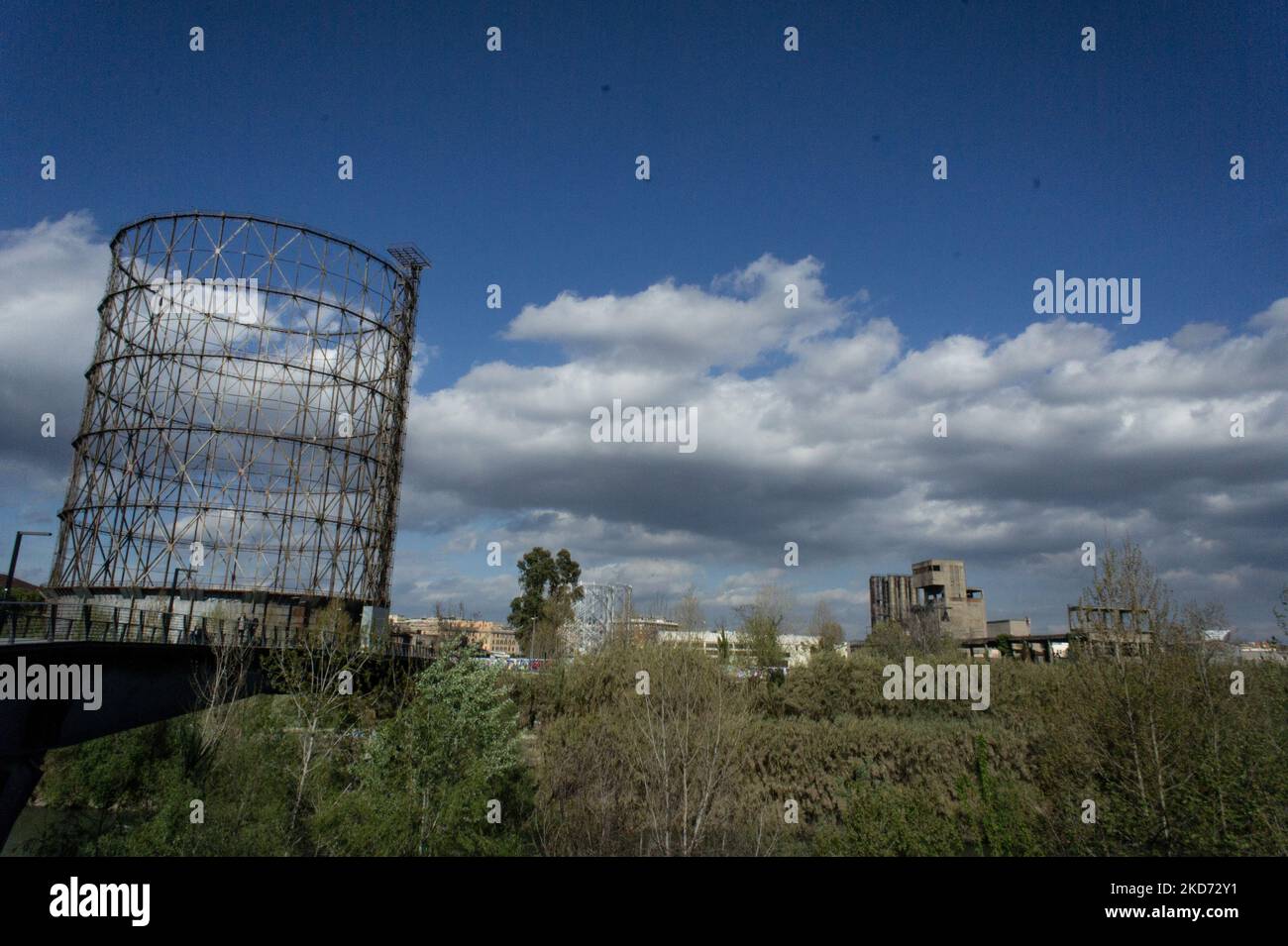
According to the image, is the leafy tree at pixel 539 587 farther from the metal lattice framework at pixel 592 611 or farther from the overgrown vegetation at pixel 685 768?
the overgrown vegetation at pixel 685 768

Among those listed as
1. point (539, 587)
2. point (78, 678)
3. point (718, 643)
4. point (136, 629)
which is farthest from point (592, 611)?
point (78, 678)

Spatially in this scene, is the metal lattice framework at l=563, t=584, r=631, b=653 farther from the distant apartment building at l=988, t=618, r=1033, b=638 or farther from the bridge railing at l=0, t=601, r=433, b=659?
the distant apartment building at l=988, t=618, r=1033, b=638

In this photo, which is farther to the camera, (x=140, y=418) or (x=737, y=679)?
(x=140, y=418)

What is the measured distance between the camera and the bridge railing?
17820 mm

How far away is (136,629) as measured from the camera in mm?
30969

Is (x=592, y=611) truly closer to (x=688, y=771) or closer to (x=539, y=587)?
(x=539, y=587)

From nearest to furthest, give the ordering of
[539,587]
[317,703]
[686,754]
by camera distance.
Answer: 1. [686,754]
2. [317,703]
3. [539,587]

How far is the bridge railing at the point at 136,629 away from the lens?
17.8m

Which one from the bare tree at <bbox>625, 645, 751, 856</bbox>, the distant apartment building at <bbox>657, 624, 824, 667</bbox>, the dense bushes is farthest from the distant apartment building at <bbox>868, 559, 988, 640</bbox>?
the bare tree at <bbox>625, 645, 751, 856</bbox>

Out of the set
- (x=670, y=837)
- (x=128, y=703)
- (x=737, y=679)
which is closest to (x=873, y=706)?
(x=737, y=679)

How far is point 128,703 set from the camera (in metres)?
21.4

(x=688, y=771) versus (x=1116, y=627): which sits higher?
(x=1116, y=627)
